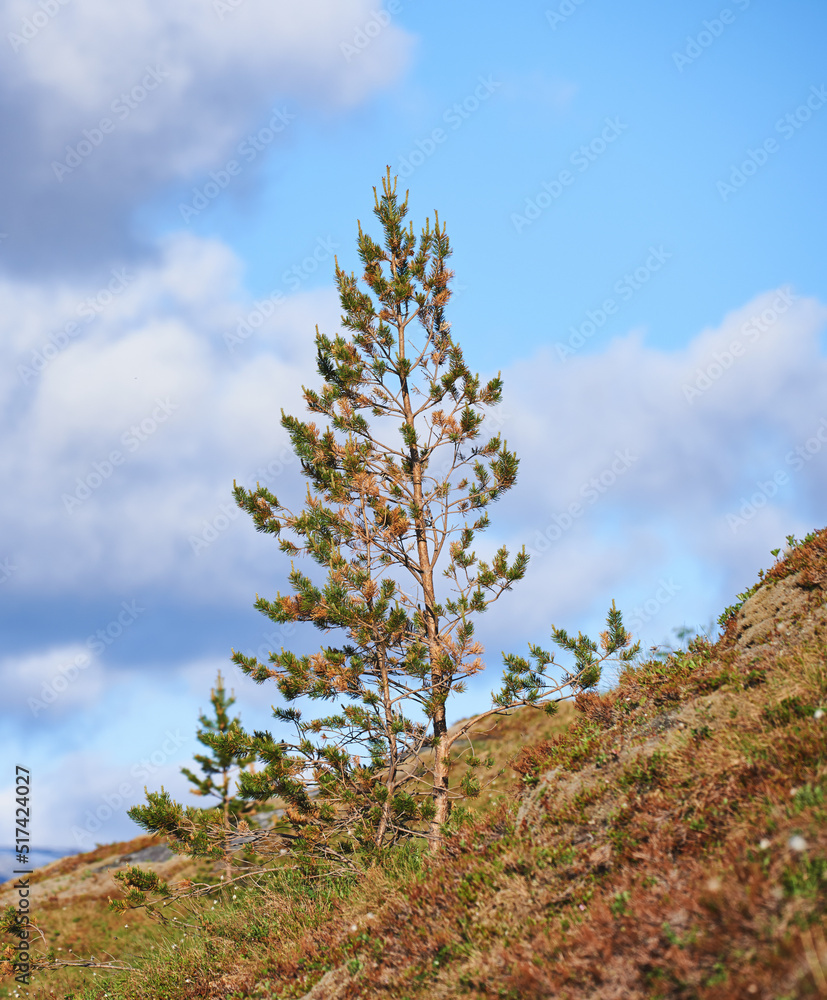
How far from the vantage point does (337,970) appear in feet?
26.4

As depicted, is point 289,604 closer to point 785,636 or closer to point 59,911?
point 785,636

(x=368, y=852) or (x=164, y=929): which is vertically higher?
(x=368, y=852)

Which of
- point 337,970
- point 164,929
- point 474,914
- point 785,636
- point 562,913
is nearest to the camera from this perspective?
point 562,913

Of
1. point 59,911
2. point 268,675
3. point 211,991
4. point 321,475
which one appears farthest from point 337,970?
point 59,911

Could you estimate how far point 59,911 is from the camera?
90.5 ft

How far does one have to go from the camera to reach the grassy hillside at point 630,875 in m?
5.00

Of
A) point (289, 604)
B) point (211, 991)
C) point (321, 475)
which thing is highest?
point (321, 475)

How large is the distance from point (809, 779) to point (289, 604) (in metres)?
8.59

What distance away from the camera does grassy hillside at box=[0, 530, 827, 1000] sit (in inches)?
197

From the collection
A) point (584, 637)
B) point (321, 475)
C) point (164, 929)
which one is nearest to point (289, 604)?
point (321, 475)

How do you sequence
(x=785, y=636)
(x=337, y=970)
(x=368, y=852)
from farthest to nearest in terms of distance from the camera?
1. (x=368, y=852)
2. (x=785, y=636)
3. (x=337, y=970)

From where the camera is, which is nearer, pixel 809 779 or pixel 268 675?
pixel 809 779

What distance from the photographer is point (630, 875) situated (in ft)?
21.0

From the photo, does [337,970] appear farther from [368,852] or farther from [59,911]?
[59,911]
